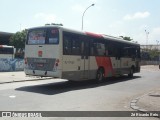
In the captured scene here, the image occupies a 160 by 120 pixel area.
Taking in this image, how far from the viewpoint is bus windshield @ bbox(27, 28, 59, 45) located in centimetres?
1673

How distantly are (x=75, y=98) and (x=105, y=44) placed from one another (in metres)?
9.28

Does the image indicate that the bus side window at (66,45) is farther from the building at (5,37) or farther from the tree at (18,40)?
the building at (5,37)

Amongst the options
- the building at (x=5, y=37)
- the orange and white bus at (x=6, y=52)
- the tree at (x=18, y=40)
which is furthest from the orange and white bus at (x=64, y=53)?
the building at (x=5, y=37)

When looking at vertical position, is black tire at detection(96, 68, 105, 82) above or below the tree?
below

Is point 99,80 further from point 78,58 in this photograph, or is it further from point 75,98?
point 75,98

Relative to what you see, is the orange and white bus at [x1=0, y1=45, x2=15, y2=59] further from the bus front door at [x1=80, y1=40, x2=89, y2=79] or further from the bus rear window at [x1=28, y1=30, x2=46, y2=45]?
the bus rear window at [x1=28, y1=30, x2=46, y2=45]

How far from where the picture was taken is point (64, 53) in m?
16.8

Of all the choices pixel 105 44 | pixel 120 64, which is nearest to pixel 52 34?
pixel 105 44

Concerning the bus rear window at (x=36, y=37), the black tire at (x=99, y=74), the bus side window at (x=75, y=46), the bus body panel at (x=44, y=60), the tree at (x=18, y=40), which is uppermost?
the tree at (x=18, y=40)

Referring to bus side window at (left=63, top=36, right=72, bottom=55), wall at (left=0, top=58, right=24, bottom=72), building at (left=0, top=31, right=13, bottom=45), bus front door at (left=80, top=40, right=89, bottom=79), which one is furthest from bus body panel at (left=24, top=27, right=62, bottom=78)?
building at (left=0, top=31, right=13, bottom=45)

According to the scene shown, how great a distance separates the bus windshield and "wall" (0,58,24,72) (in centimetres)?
1341

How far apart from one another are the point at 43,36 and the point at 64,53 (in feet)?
5.09

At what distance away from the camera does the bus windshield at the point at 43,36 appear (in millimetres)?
16734

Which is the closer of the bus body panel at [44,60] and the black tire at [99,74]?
the bus body panel at [44,60]
